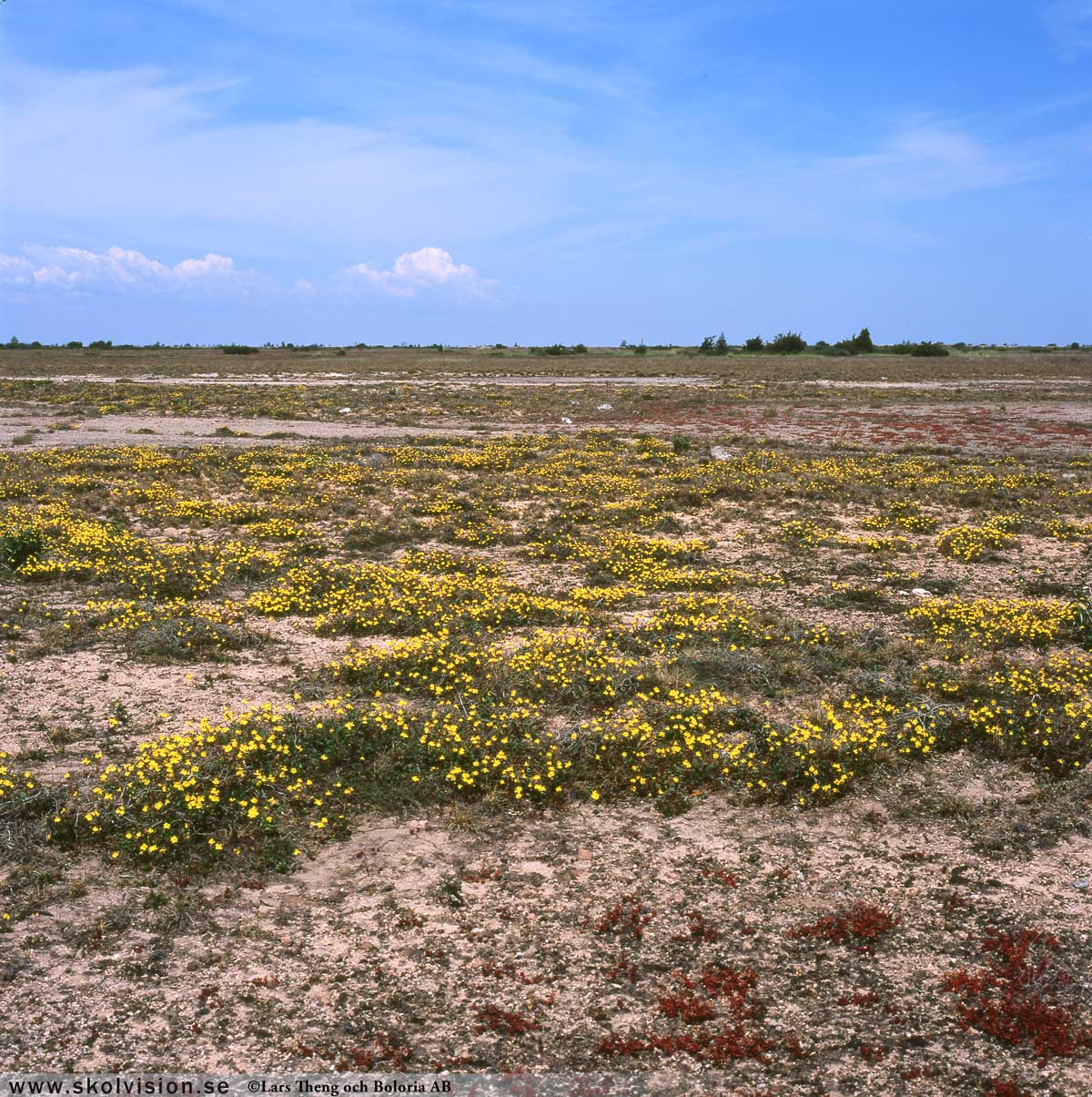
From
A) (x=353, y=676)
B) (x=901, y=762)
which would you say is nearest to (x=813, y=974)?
(x=901, y=762)

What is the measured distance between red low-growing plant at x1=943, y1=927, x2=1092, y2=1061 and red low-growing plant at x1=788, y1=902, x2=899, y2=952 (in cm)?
47

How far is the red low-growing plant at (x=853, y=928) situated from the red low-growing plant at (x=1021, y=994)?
18.4 inches

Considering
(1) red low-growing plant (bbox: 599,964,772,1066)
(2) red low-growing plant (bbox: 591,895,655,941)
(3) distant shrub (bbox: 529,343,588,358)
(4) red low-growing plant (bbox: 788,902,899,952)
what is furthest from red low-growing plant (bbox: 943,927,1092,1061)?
(3) distant shrub (bbox: 529,343,588,358)

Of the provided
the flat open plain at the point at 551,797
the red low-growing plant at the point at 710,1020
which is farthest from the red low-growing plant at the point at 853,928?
the red low-growing plant at the point at 710,1020

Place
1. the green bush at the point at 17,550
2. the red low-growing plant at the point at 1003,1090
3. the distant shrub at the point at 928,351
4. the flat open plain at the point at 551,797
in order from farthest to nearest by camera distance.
Answer: 1. the distant shrub at the point at 928,351
2. the green bush at the point at 17,550
3. the flat open plain at the point at 551,797
4. the red low-growing plant at the point at 1003,1090

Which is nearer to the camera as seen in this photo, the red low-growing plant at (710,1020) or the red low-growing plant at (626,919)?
the red low-growing plant at (710,1020)

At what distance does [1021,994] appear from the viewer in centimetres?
469

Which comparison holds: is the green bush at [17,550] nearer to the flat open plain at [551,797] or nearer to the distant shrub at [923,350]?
the flat open plain at [551,797]

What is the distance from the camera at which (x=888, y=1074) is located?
425 cm

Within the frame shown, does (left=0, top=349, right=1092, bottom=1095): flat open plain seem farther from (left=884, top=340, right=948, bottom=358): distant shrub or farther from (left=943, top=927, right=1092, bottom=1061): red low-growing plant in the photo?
(left=884, top=340, right=948, bottom=358): distant shrub

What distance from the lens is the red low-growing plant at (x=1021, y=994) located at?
14.5 feet

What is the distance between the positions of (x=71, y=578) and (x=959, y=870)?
38.4ft

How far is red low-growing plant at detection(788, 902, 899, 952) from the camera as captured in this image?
521cm

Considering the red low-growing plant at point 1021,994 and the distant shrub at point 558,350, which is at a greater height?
the distant shrub at point 558,350
